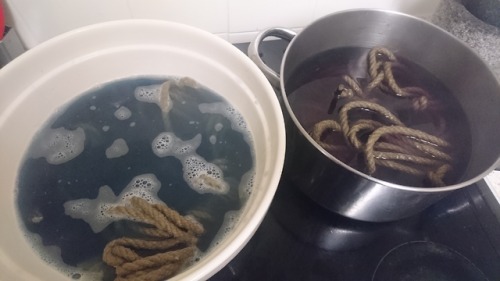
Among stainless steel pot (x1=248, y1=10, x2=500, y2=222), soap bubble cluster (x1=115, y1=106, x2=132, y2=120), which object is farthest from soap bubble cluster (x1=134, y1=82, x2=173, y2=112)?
stainless steel pot (x1=248, y1=10, x2=500, y2=222)

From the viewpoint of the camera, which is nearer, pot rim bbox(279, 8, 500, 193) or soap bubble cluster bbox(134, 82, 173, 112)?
pot rim bbox(279, 8, 500, 193)

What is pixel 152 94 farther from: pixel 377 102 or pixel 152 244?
pixel 377 102

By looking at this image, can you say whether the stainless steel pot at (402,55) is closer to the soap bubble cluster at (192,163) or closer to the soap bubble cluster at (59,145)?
the soap bubble cluster at (192,163)

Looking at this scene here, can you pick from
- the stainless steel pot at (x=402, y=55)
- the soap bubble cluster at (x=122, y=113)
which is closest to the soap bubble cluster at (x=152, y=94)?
the soap bubble cluster at (x=122, y=113)

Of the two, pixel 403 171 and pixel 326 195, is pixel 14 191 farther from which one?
pixel 403 171

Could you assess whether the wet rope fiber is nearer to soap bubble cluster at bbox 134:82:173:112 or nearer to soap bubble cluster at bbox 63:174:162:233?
soap bubble cluster at bbox 63:174:162:233

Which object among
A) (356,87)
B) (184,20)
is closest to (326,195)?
(356,87)
